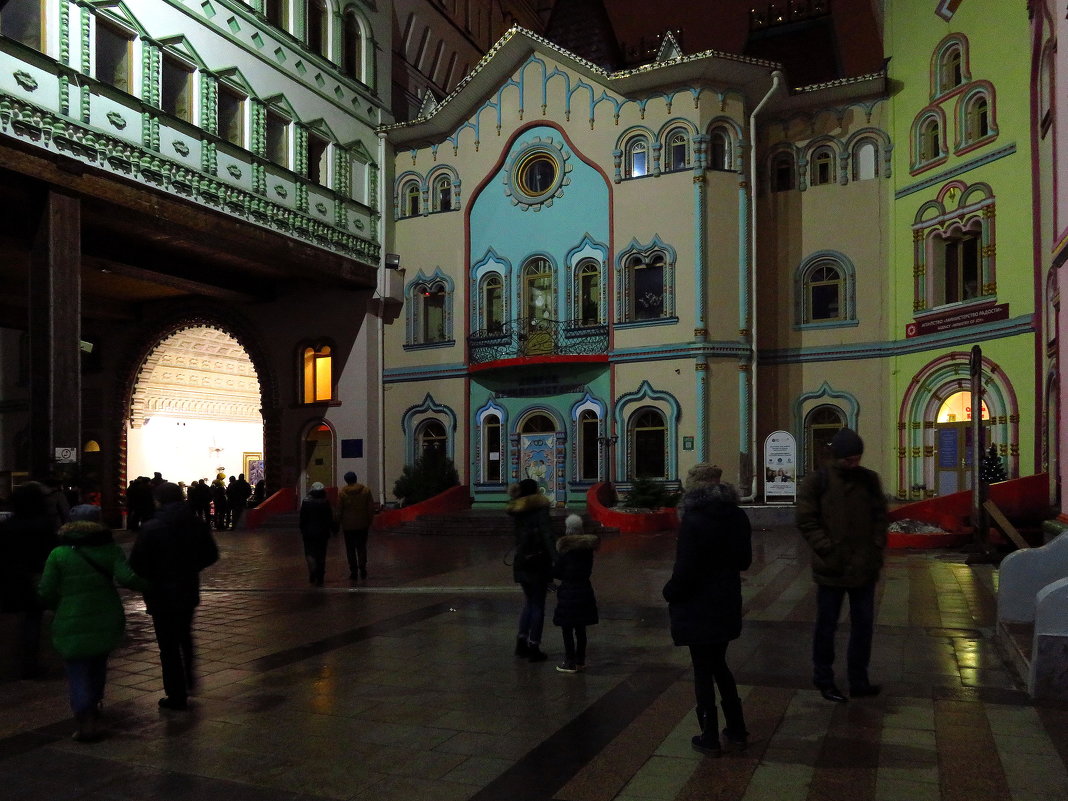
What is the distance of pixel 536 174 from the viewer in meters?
25.7

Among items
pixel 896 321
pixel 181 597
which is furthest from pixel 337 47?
pixel 181 597

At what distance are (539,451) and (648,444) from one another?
3194 mm

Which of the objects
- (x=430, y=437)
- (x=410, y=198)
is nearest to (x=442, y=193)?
(x=410, y=198)

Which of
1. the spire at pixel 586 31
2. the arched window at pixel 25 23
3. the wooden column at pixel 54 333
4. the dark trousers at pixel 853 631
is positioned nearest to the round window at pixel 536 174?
the spire at pixel 586 31

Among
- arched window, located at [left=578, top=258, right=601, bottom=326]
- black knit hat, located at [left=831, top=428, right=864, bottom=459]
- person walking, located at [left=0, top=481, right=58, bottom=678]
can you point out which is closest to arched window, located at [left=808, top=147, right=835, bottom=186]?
arched window, located at [left=578, top=258, right=601, bottom=326]

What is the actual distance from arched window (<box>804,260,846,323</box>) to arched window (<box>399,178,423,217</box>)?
1131 centimetres

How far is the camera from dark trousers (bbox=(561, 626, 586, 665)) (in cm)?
715

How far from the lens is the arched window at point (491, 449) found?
84.1 ft

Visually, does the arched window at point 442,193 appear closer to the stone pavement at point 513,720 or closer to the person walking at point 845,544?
the stone pavement at point 513,720

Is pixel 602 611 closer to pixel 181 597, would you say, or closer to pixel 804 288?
pixel 181 597

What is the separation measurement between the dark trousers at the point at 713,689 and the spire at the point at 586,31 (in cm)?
2617

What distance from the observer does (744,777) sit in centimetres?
479

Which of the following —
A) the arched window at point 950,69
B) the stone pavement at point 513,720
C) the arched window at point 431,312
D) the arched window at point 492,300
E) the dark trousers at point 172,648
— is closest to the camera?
the stone pavement at point 513,720

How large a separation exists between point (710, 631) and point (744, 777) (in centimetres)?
75
